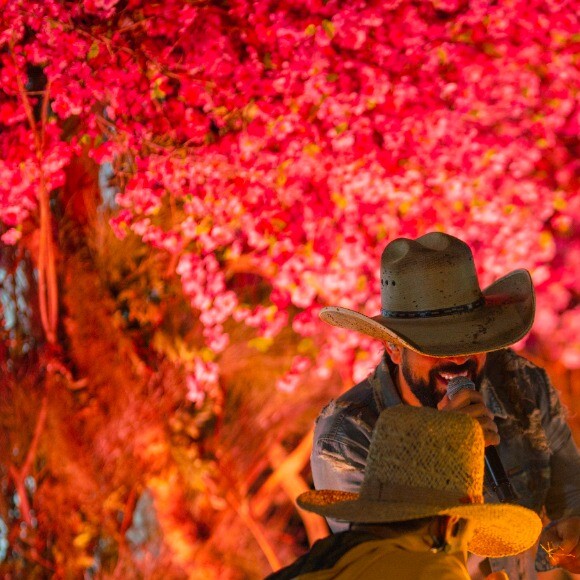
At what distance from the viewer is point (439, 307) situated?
10.5 feet

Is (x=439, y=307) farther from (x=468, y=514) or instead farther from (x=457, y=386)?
(x=468, y=514)

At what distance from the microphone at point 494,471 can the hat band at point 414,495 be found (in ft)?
1.98

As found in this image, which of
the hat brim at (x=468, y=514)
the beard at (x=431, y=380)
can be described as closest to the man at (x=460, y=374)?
the beard at (x=431, y=380)

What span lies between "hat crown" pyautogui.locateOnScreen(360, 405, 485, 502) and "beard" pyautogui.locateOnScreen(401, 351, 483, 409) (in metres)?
0.85

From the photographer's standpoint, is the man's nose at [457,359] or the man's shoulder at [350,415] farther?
the man's shoulder at [350,415]

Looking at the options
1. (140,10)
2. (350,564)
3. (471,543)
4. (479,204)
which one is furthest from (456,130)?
(350,564)

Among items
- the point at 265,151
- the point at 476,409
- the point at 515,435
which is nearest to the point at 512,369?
the point at 515,435

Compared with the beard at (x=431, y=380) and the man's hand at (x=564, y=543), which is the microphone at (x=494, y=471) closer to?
the beard at (x=431, y=380)

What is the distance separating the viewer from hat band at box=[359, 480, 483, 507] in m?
2.10

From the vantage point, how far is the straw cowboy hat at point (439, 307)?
305cm

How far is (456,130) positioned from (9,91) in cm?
306

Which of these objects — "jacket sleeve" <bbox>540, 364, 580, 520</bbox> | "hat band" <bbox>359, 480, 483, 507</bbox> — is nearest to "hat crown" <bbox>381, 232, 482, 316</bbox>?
"jacket sleeve" <bbox>540, 364, 580, 520</bbox>

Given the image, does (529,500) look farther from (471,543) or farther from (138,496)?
(138,496)

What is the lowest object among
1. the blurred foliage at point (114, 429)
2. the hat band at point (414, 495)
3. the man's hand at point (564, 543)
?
the blurred foliage at point (114, 429)
